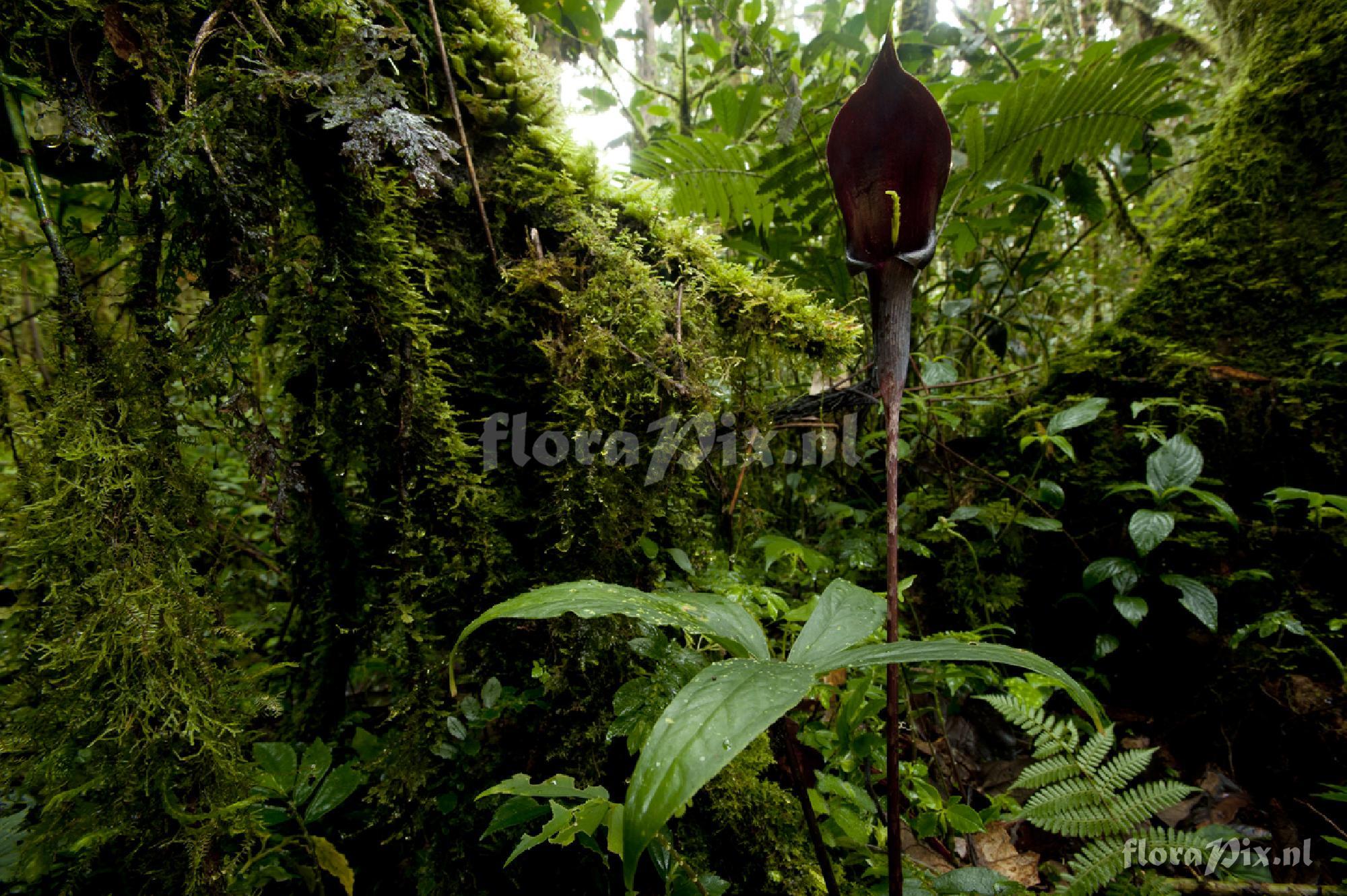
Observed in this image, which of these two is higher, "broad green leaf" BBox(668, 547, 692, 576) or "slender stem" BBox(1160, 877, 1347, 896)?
"broad green leaf" BBox(668, 547, 692, 576)

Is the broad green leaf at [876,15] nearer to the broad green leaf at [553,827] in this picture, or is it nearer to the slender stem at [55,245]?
the slender stem at [55,245]

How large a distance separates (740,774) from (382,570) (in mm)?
904

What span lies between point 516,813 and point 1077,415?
2090 millimetres

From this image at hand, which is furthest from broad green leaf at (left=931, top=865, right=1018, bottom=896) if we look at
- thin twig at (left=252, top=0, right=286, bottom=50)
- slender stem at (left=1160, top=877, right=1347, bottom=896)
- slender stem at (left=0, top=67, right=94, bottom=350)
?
thin twig at (left=252, top=0, right=286, bottom=50)

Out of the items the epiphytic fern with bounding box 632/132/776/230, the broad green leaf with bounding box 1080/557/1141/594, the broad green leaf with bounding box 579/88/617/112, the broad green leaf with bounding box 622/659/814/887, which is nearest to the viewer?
the broad green leaf with bounding box 622/659/814/887

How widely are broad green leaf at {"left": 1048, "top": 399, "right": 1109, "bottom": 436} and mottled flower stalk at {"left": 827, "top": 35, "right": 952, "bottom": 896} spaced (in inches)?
49.5

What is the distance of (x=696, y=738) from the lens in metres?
0.55

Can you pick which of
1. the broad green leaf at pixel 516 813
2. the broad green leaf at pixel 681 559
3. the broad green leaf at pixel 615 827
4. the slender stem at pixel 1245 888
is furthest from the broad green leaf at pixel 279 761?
the slender stem at pixel 1245 888

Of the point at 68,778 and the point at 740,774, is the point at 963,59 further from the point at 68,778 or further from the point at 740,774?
the point at 68,778

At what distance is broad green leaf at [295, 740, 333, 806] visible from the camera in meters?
1.11

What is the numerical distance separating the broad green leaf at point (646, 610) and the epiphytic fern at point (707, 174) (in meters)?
1.83

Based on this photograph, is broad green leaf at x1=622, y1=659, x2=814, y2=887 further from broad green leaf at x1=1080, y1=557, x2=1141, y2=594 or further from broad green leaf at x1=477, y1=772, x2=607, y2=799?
broad green leaf at x1=1080, y1=557, x2=1141, y2=594

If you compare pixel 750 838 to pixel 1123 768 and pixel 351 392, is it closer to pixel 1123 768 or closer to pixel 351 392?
pixel 1123 768

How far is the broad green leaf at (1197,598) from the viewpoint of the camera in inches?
60.7
